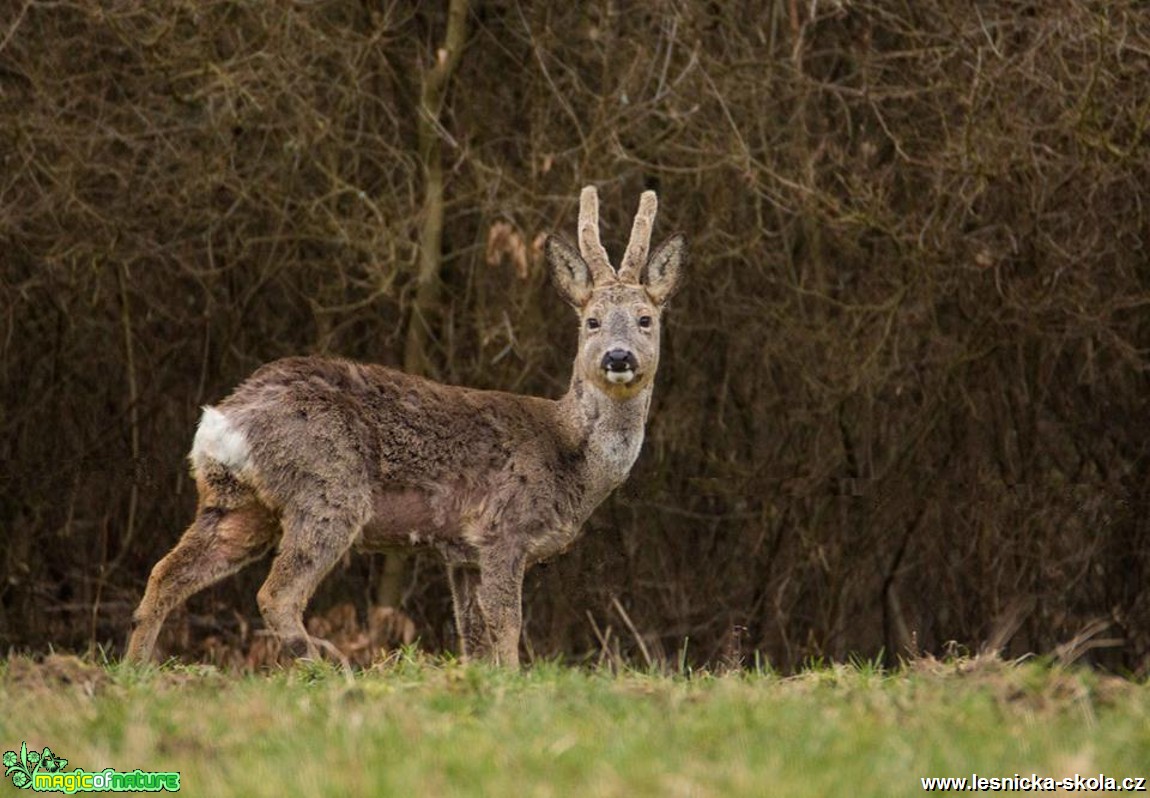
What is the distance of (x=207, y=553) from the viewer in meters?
8.15

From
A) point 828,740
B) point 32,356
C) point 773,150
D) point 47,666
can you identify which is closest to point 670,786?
point 828,740

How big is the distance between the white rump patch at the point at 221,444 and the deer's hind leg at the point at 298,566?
0.30 meters

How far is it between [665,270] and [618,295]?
0.35 metres

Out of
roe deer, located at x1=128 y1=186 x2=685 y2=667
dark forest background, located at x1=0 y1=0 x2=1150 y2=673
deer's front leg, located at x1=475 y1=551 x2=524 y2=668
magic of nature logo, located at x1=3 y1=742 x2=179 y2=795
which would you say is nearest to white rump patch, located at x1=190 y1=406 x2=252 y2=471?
roe deer, located at x1=128 y1=186 x2=685 y2=667

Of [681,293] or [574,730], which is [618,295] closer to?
[681,293]

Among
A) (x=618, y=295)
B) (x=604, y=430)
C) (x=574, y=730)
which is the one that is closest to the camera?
(x=574, y=730)

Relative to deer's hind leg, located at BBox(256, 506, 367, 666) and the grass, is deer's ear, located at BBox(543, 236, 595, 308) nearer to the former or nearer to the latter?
deer's hind leg, located at BBox(256, 506, 367, 666)

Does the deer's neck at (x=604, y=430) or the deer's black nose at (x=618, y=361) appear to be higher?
the deer's black nose at (x=618, y=361)

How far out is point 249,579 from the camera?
1326 centimetres

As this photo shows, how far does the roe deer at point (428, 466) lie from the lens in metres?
8.08

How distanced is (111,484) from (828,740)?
29.4 ft

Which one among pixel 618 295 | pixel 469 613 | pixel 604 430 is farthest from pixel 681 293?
pixel 469 613

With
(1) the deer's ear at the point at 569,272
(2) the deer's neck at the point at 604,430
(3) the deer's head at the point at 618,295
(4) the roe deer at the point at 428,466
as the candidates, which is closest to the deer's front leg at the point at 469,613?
(4) the roe deer at the point at 428,466

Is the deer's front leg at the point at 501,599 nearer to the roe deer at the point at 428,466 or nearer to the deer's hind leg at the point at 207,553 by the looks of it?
the roe deer at the point at 428,466
